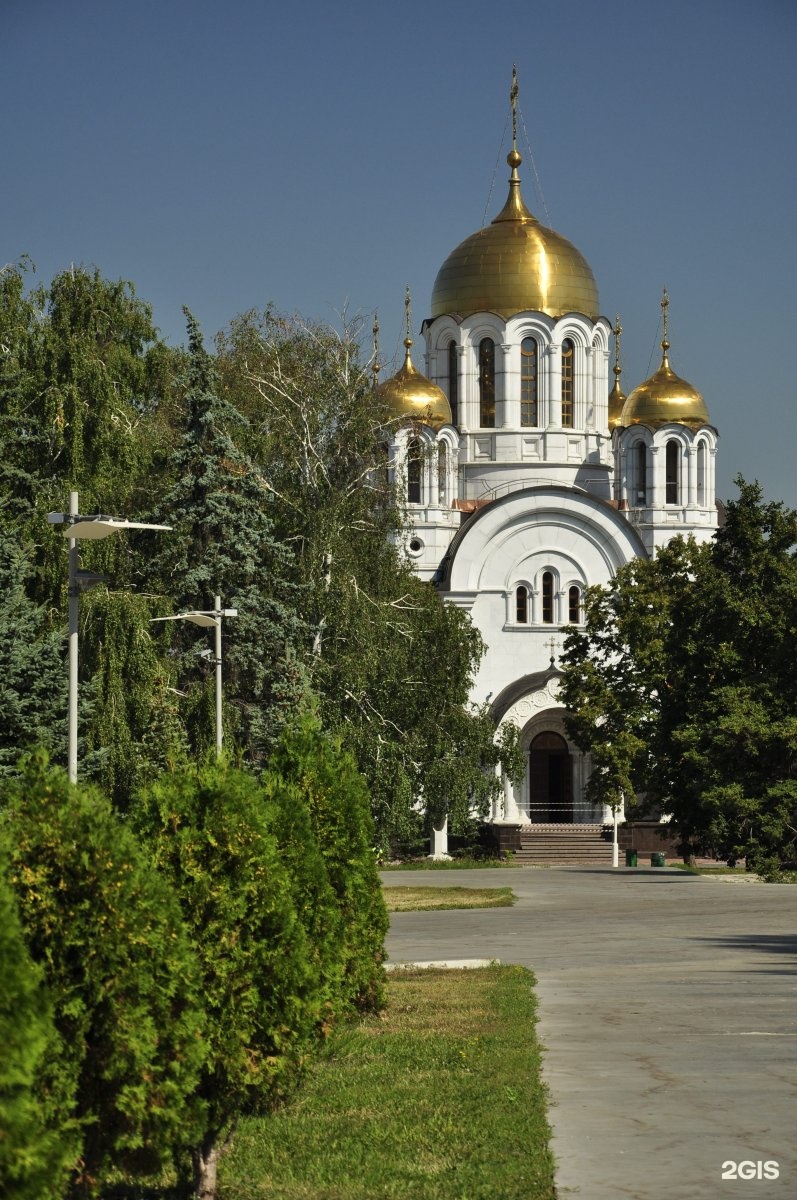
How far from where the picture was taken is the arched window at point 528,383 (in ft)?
170

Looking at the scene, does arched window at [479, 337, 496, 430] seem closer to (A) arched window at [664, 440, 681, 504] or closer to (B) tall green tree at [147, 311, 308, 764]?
(A) arched window at [664, 440, 681, 504]

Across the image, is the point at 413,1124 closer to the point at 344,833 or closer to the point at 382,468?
the point at 344,833

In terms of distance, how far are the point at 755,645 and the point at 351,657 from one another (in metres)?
6.82

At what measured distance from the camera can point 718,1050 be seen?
42.9 feet

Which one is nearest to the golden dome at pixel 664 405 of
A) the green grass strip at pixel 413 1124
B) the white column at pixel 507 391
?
the white column at pixel 507 391

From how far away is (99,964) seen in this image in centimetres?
741

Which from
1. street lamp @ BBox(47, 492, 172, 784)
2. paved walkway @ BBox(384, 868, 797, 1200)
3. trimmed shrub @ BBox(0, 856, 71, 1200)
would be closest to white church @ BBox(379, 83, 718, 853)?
paved walkway @ BBox(384, 868, 797, 1200)

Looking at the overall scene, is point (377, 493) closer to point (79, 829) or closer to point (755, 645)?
point (755, 645)

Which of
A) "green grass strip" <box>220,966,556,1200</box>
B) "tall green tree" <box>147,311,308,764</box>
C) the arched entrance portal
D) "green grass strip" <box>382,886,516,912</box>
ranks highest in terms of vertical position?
"tall green tree" <box>147,311,308,764</box>

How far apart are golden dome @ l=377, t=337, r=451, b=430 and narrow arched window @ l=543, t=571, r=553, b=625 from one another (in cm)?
495

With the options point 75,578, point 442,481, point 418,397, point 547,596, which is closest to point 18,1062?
point 75,578

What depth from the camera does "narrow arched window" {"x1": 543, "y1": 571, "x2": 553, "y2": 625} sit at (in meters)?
50.9

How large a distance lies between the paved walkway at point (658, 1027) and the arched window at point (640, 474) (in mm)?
23178

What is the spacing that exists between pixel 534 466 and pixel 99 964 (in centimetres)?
4509
